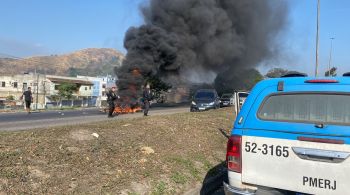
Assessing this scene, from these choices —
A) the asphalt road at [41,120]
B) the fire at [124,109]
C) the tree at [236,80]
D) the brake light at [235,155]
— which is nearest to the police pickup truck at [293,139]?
the brake light at [235,155]

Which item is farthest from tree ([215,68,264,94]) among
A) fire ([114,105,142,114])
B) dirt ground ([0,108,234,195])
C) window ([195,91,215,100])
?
dirt ground ([0,108,234,195])

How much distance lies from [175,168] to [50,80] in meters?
66.6

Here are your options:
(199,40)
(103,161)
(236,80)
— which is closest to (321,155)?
(103,161)

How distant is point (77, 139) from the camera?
267 inches

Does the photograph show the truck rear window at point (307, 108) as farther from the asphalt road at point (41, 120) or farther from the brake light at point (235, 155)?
the asphalt road at point (41, 120)

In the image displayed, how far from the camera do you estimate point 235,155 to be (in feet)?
12.9

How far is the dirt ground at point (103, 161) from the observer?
4981 mm

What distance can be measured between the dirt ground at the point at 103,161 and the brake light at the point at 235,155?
1.91 metres

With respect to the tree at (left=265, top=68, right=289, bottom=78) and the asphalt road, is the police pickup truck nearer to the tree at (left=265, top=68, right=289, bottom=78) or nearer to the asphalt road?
the tree at (left=265, top=68, right=289, bottom=78)

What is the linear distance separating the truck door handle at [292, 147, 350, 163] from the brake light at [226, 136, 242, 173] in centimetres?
58

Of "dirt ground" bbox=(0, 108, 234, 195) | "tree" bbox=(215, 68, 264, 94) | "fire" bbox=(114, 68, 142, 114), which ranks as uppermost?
"tree" bbox=(215, 68, 264, 94)

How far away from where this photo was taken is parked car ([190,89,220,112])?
2453 centimetres

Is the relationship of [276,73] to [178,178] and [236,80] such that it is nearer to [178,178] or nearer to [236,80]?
[236,80]

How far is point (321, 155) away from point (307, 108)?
20.9 inches
